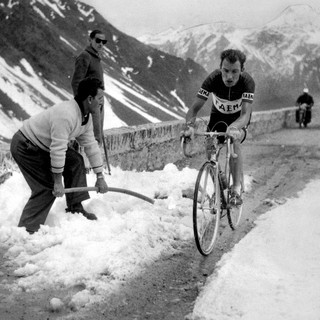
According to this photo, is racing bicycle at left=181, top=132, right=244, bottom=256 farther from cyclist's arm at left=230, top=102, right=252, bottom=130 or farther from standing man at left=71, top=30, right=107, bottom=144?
standing man at left=71, top=30, right=107, bottom=144

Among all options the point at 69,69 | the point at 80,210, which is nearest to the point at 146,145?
the point at 80,210

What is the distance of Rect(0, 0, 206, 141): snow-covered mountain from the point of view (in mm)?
88000

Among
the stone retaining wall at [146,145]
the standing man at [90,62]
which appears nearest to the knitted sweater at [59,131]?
the standing man at [90,62]

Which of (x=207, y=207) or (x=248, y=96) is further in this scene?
(x=248, y=96)

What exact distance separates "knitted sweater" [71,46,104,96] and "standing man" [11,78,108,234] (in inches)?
56.8

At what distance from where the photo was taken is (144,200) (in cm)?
623

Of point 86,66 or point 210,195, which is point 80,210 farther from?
Result: point 86,66

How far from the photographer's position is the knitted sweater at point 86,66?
6.36 m

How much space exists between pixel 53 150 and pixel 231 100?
2004 millimetres

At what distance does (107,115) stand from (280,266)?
286ft

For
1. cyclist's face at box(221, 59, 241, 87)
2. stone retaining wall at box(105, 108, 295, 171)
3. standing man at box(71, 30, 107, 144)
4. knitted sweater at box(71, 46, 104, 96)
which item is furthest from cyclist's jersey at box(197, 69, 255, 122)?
stone retaining wall at box(105, 108, 295, 171)

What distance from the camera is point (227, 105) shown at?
538 centimetres

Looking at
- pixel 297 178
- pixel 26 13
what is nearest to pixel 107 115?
pixel 26 13

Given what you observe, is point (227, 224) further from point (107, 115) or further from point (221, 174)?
point (107, 115)
